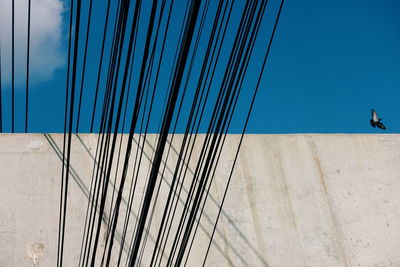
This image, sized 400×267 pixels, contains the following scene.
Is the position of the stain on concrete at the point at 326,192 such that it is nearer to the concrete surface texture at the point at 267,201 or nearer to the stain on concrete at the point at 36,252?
the concrete surface texture at the point at 267,201

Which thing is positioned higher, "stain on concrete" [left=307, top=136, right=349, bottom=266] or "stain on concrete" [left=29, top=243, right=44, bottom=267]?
"stain on concrete" [left=307, top=136, right=349, bottom=266]

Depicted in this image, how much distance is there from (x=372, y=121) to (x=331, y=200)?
1076 millimetres

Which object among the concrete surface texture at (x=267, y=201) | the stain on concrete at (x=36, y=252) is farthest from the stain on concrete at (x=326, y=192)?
the stain on concrete at (x=36, y=252)

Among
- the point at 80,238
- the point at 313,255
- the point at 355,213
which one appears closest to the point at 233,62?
the point at 80,238

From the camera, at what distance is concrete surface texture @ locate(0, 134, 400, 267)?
406 cm

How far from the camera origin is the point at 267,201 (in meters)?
4.72

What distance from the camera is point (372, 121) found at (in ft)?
17.9

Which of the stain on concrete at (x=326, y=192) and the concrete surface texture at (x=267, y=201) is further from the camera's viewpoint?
the stain on concrete at (x=326, y=192)

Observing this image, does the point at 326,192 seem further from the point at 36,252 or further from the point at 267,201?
the point at 36,252

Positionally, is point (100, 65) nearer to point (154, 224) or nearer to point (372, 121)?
point (154, 224)

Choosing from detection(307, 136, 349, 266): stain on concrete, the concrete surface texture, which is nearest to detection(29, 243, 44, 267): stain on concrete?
the concrete surface texture

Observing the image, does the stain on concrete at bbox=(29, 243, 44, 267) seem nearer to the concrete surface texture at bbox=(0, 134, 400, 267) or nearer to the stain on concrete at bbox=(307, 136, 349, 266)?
the concrete surface texture at bbox=(0, 134, 400, 267)

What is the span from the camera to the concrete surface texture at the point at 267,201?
13.3 ft

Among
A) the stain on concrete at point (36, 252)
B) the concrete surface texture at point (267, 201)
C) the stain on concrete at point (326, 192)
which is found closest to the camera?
the stain on concrete at point (36, 252)
